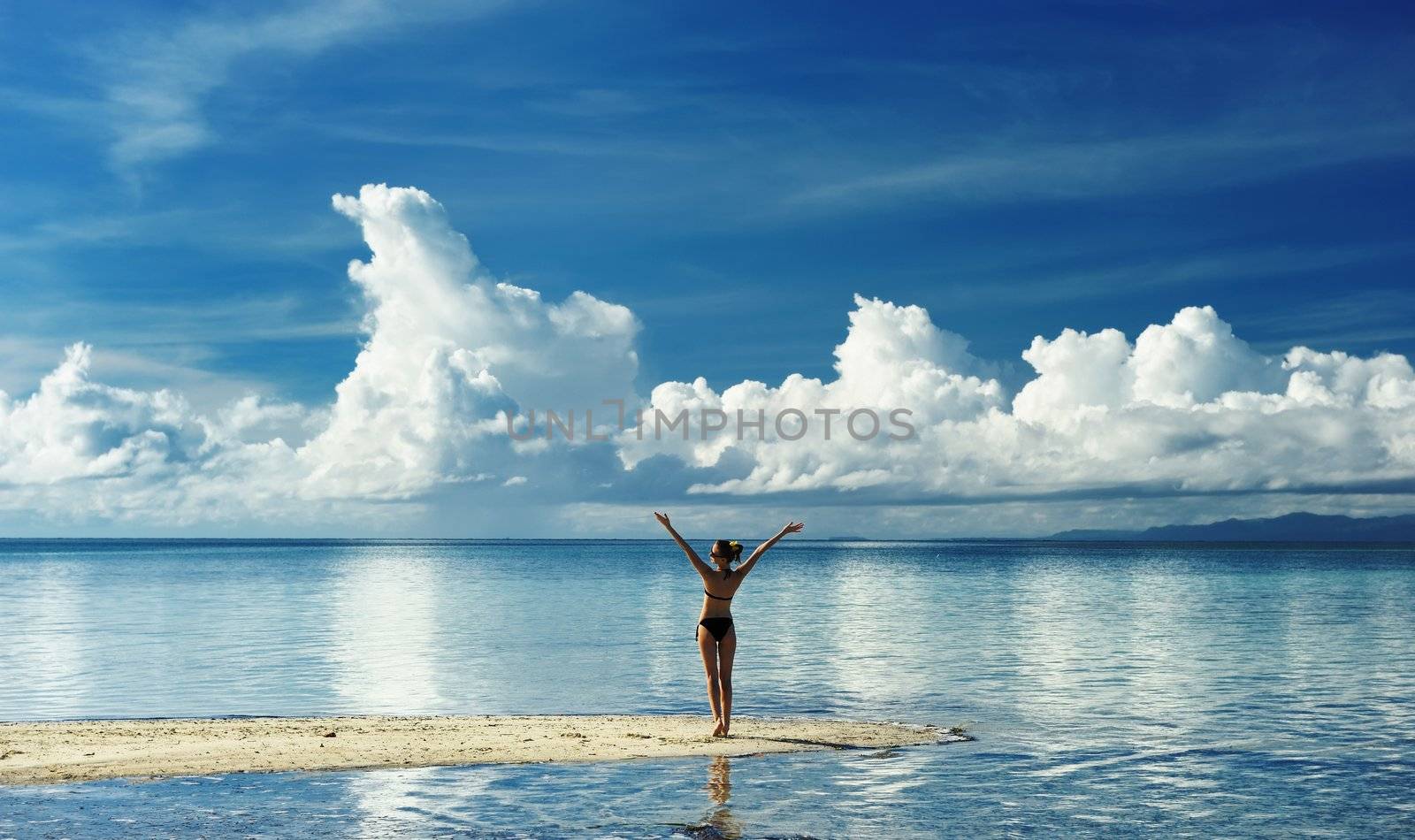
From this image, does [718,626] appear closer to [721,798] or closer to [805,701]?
[721,798]

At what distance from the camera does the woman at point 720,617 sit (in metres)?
20.4

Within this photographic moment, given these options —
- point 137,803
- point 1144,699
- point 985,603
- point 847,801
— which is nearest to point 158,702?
point 137,803

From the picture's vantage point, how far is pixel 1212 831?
15.7m

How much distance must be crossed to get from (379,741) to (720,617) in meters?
6.31

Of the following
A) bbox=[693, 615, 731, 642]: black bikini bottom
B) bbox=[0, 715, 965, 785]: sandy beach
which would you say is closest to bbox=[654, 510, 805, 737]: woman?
bbox=[693, 615, 731, 642]: black bikini bottom

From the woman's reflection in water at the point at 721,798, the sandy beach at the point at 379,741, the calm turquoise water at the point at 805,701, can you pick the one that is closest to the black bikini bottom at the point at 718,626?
the sandy beach at the point at 379,741

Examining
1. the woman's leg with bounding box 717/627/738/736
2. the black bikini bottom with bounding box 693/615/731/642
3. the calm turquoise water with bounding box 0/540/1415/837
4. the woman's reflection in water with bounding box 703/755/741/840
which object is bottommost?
the calm turquoise water with bounding box 0/540/1415/837

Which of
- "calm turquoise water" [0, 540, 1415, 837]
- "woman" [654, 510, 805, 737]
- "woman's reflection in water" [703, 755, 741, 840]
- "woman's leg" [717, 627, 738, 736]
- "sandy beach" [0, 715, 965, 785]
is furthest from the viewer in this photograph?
"woman's leg" [717, 627, 738, 736]

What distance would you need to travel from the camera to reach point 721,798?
17.0 meters

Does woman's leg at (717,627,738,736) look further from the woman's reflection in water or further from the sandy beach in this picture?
the woman's reflection in water

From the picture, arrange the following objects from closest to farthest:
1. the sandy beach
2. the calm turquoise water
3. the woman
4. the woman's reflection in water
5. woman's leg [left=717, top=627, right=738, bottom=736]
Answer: the woman's reflection in water < the calm turquoise water < the sandy beach < the woman < woman's leg [left=717, top=627, right=738, bottom=736]

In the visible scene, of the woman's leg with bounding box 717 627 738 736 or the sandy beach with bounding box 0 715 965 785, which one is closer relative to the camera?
the sandy beach with bounding box 0 715 965 785

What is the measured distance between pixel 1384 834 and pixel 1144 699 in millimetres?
12846

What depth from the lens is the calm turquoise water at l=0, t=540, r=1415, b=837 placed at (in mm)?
16125
